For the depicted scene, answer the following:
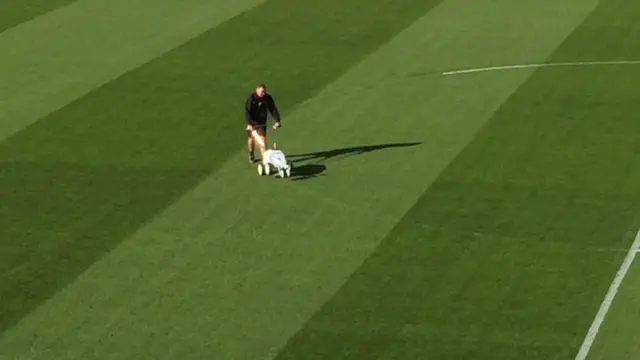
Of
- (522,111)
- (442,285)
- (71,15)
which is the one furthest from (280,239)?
(71,15)

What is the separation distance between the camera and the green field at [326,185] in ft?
80.9

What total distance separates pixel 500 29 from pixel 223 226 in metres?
18.1

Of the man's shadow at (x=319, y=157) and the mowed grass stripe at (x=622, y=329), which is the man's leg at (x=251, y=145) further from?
the mowed grass stripe at (x=622, y=329)

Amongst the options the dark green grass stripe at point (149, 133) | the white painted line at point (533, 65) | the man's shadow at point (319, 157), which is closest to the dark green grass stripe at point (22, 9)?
the dark green grass stripe at point (149, 133)

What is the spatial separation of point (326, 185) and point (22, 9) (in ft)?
68.7

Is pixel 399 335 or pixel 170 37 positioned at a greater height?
pixel 170 37

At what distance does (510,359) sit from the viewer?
2325cm

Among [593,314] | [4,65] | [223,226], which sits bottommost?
[593,314]

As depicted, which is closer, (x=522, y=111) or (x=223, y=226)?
(x=223, y=226)

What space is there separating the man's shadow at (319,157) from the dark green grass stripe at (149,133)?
Answer: 1.80m

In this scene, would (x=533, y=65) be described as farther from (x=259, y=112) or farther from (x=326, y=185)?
(x=259, y=112)

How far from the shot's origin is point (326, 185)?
103 ft

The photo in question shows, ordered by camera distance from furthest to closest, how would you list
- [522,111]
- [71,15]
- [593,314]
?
[71,15] → [522,111] → [593,314]

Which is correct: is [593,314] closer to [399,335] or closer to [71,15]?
[399,335]
